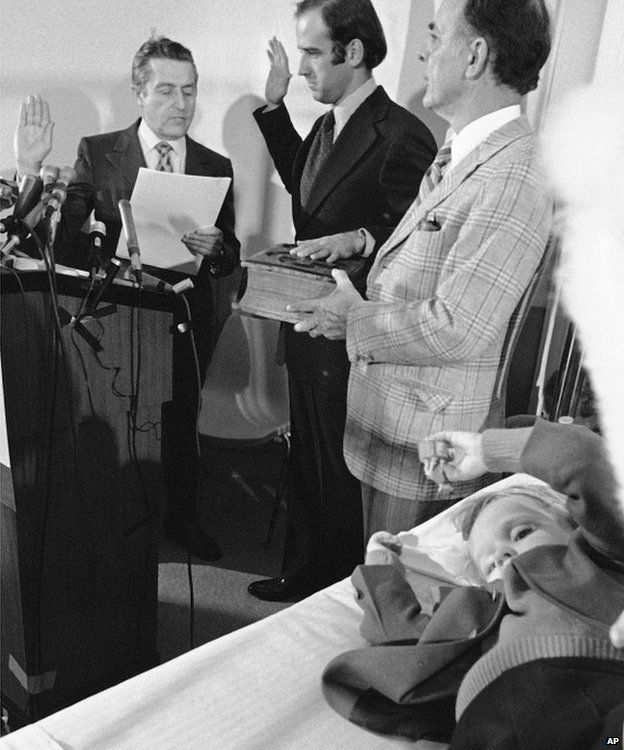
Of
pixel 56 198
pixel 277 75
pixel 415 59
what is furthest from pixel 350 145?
pixel 56 198

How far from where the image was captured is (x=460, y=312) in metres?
1.51

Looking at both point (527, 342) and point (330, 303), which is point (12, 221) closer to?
point (330, 303)

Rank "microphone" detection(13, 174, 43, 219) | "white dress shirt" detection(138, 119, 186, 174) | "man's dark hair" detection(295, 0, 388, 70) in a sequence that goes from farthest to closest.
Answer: "man's dark hair" detection(295, 0, 388, 70)
"white dress shirt" detection(138, 119, 186, 174)
"microphone" detection(13, 174, 43, 219)

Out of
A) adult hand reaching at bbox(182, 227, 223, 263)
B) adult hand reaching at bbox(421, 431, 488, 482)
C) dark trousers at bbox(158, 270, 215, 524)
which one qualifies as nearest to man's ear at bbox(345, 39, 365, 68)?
adult hand reaching at bbox(182, 227, 223, 263)

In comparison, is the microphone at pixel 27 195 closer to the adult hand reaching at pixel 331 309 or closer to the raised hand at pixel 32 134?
→ the raised hand at pixel 32 134

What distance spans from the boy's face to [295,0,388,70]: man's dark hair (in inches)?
57.3

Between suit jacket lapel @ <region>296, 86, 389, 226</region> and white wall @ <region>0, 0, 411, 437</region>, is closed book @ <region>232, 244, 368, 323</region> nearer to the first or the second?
suit jacket lapel @ <region>296, 86, 389, 226</region>

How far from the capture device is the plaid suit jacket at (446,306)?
59.1 inches

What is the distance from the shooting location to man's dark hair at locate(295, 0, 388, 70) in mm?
2301

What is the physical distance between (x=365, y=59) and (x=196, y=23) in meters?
0.47

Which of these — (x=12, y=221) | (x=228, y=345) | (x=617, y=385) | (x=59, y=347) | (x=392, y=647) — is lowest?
(x=228, y=345)

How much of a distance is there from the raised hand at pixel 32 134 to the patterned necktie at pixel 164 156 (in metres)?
0.36

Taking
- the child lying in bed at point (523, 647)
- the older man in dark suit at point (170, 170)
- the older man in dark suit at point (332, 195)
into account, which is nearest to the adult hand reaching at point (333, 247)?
the older man in dark suit at point (332, 195)

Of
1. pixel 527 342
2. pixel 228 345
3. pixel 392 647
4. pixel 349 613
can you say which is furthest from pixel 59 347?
pixel 527 342
